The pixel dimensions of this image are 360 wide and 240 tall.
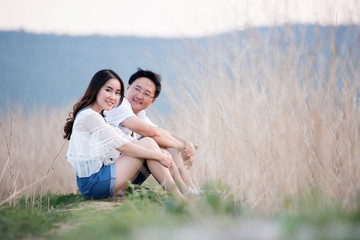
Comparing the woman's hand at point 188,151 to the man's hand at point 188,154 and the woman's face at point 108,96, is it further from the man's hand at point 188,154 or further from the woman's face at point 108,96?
the woman's face at point 108,96

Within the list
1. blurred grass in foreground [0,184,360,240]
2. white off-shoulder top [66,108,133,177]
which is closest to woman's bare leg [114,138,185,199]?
white off-shoulder top [66,108,133,177]

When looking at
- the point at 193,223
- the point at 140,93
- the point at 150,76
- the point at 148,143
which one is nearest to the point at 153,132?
the point at 148,143

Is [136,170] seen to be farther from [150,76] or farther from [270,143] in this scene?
[270,143]

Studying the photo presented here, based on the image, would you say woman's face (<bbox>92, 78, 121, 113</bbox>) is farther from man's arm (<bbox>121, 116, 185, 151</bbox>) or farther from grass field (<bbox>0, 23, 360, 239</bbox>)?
grass field (<bbox>0, 23, 360, 239</bbox>)

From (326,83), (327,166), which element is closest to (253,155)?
(327,166)

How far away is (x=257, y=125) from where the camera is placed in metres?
2.12

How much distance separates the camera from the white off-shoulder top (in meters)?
2.51

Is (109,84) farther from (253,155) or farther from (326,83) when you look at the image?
(326,83)

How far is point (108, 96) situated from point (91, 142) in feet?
1.26

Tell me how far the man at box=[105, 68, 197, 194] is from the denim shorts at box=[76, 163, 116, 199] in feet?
1.00

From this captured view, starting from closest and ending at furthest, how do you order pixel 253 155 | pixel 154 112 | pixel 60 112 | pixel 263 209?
pixel 263 209
pixel 253 155
pixel 154 112
pixel 60 112

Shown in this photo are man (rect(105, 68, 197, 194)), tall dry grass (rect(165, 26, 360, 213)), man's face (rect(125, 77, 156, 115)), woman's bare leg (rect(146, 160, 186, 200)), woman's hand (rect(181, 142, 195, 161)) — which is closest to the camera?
tall dry grass (rect(165, 26, 360, 213))

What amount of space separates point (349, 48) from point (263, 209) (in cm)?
104

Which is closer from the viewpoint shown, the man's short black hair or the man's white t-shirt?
the man's white t-shirt
